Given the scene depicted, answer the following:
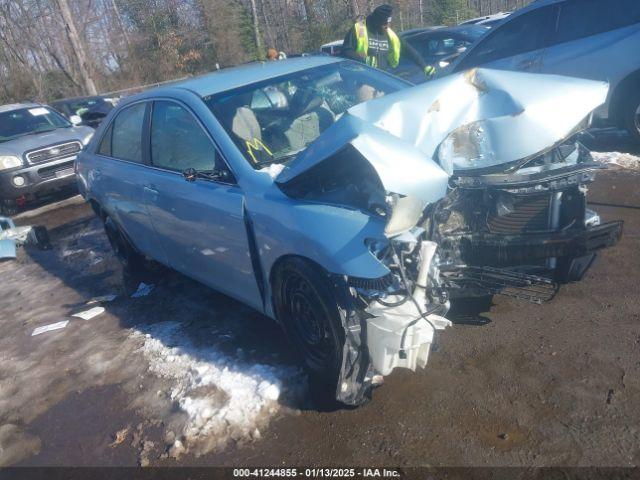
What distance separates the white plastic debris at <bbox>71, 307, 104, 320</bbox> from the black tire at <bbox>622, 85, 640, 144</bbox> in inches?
234

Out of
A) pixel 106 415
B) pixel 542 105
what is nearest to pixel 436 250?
pixel 542 105

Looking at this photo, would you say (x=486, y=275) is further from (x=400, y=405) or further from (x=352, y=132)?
(x=352, y=132)

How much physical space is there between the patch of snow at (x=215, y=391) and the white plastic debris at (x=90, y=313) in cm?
113

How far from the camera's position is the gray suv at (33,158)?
8.84m

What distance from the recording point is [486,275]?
9.46 feet

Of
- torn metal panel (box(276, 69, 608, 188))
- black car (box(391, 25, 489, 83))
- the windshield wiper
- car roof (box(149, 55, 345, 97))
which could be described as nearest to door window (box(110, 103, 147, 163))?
car roof (box(149, 55, 345, 97))

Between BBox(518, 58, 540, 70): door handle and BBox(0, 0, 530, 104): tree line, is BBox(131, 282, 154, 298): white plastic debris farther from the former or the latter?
BBox(0, 0, 530, 104): tree line

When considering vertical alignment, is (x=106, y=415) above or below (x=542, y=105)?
below

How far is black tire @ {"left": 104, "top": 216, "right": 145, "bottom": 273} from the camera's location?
5469 mm

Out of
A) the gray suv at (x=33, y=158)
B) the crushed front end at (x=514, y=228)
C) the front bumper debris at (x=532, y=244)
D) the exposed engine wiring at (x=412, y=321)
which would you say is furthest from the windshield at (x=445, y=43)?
the exposed engine wiring at (x=412, y=321)

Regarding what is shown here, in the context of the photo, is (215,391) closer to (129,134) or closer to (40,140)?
(129,134)

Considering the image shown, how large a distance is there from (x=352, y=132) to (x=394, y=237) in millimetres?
600

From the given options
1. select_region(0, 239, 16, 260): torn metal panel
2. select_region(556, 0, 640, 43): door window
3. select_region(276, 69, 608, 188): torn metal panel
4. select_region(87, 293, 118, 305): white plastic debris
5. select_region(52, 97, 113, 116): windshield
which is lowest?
select_region(87, 293, 118, 305): white plastic debris

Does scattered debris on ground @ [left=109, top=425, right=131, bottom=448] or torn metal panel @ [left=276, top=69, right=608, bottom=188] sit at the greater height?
torn metal panel @ [left=276, top=69, right=608, bottom=188]
